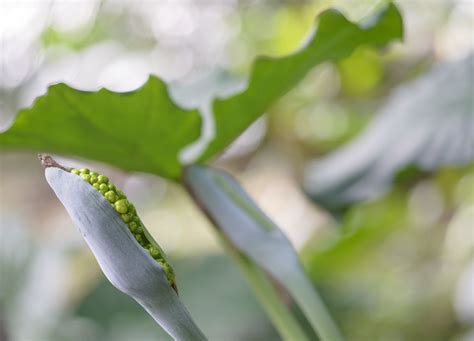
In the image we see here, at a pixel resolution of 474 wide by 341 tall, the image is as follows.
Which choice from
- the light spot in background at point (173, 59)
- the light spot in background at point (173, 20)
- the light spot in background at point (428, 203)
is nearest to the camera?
the light spot in background at point (428, 203)

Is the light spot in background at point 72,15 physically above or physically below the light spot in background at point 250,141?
above

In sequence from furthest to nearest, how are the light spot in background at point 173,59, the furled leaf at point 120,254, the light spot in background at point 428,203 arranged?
the light spot in background at point 173,59
the light spot in background at point 428,203
the furled leaf at point 120,254

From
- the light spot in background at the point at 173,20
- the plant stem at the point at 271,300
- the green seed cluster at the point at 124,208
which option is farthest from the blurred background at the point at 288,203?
the green seed cluster at the point at 124,208

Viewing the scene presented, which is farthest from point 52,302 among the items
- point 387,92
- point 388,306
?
point 387,92

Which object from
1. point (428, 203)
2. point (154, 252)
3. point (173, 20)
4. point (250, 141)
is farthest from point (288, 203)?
point (154, 252)

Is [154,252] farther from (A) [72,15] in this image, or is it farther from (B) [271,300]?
(A) [72,15]

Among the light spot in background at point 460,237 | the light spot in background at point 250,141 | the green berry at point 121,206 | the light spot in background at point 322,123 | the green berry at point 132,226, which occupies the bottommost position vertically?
the light spot in background at point 460,237

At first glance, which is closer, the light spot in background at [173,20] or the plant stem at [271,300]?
the plant stem at [271,300]

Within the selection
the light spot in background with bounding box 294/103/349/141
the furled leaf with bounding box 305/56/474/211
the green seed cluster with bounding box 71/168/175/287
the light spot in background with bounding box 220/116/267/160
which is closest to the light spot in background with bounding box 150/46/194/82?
the light spot in background with bounding box 220/116/267/160

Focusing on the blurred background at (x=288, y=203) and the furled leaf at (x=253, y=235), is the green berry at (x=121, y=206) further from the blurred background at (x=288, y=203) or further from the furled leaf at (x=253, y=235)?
the blurred background at (x=288, y=203)
